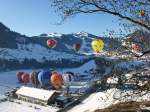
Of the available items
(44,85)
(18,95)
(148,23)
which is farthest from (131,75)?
(44,85)

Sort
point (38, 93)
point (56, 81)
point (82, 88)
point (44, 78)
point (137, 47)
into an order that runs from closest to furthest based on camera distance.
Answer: point (137, 47) → point (38, 93) → point (82, 88) → point (56, 81) → point (44, 78)

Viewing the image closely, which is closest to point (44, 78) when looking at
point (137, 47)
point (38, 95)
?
point (38, 95)

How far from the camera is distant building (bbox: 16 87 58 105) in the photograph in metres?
52.3

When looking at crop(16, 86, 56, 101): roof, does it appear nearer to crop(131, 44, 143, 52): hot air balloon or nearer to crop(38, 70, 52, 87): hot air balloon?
crop(38, 70, 52, 87): hot air balloon

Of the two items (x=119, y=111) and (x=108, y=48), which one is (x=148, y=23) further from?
(x=119, y=111)

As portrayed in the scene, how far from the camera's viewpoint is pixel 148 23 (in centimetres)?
1571

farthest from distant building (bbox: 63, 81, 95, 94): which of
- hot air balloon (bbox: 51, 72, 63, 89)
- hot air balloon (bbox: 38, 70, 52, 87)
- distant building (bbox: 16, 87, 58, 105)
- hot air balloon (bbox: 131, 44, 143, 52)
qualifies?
hot air balloon (bbox: 131, 44, 143, 52)

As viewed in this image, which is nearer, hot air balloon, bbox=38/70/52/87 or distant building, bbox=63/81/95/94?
distant building, bbox=63/81/95/94

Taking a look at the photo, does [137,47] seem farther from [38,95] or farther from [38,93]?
[38,93]

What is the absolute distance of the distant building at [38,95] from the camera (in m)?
52.3

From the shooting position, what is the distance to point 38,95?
181 ft

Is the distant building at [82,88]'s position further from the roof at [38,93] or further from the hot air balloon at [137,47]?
the hot air balloon at [137,47]

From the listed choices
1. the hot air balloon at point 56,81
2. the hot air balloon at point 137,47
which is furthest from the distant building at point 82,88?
the hot air balloon at point 137,47

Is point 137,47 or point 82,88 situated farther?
point 82,88
